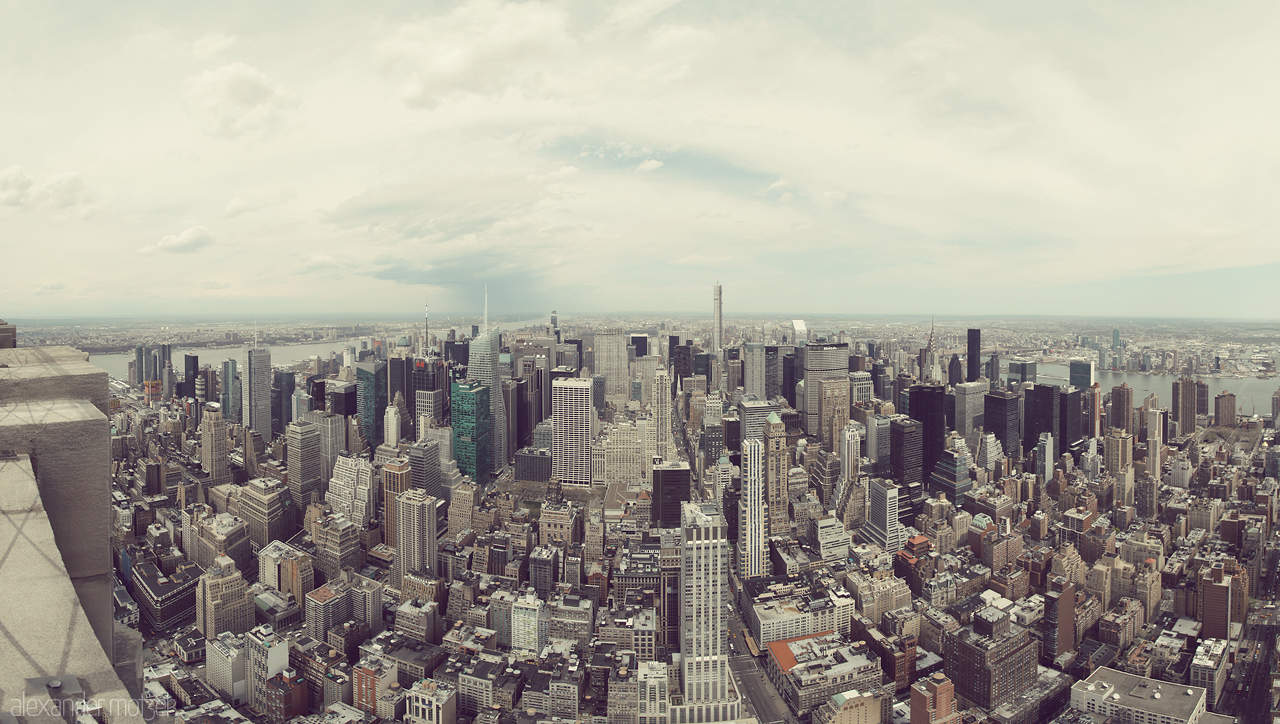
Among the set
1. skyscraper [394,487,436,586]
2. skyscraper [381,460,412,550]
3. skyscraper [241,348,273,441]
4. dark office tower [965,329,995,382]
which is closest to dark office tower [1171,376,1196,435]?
dark office tower [965,329,995,382]

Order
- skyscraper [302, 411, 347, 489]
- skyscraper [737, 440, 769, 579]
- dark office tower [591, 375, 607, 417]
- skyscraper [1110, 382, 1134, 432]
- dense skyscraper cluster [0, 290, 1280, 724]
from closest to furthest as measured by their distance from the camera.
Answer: dense skyscraper cluster [0, 290, 1280, 724] → skyscraper [737, 440, 769, 579] → skyscraper [302, 411, 347, 489] → skyscraper [1110, 382, 1134, 432] → dark office tower [591, 375, 607, 417]

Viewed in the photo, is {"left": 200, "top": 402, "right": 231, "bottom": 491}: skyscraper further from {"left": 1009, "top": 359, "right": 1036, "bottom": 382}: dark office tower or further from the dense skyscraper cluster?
{"left": 1009, "top": 359, "right": 1036, "bottom": 382}: dark office tower

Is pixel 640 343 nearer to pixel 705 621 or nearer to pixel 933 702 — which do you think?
pixel 705 621

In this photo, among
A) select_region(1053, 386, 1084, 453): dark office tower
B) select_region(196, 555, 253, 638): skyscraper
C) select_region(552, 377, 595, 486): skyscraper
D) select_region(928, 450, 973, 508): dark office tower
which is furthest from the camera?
select_region(552, 377, 595, 486): skyscraper

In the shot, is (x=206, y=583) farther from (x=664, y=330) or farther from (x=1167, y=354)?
(x=1167, y=354)

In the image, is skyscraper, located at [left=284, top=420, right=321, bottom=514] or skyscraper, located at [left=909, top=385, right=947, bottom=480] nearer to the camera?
skyscraper, located at [left=284, top=420, right=321, bottom=514]
